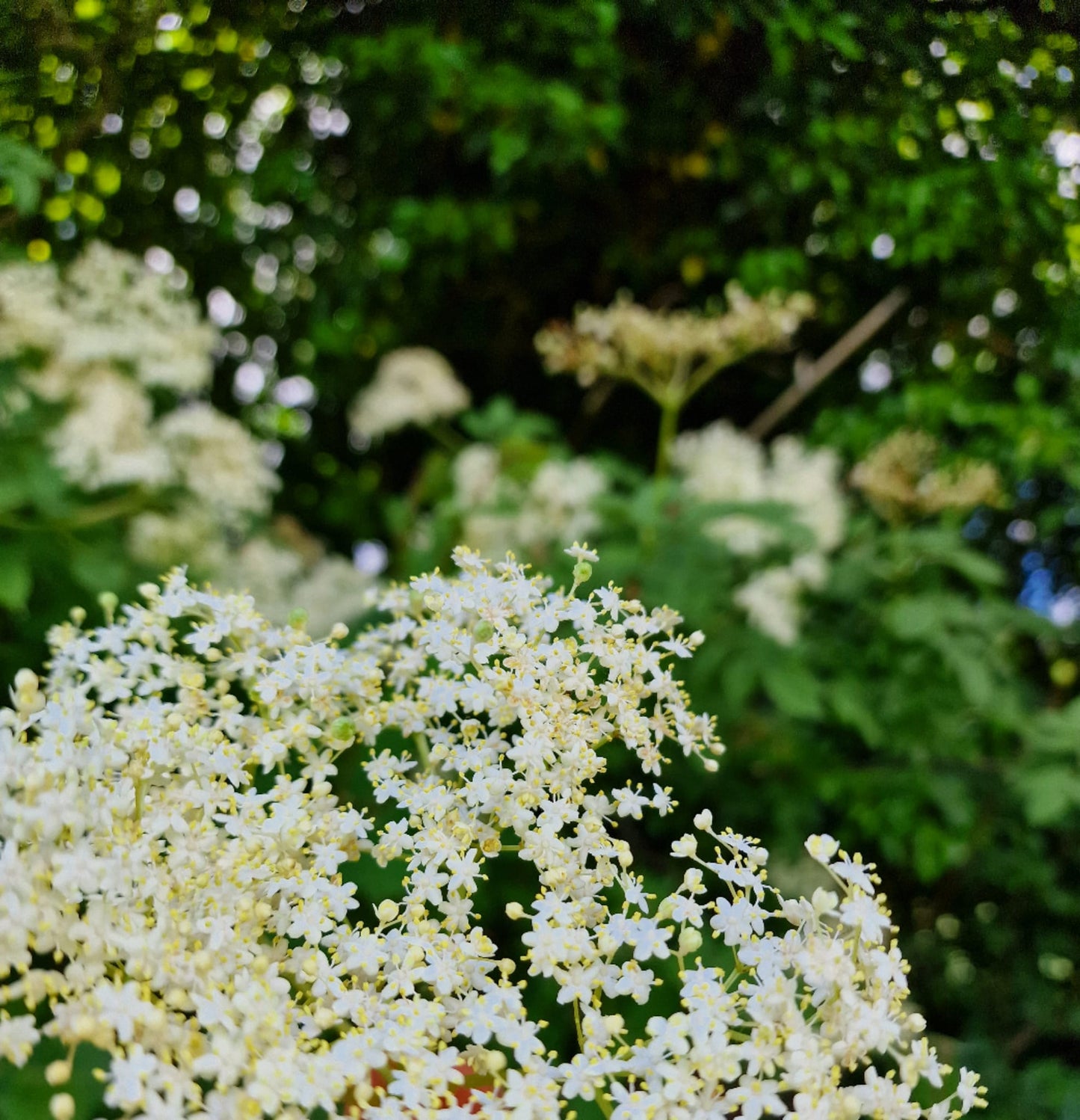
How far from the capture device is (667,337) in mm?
1847

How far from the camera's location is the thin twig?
209 cm

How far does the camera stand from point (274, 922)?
20.8 inches

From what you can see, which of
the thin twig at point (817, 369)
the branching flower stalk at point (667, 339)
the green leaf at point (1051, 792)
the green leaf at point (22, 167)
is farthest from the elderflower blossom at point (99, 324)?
the green leaf at point (1051, 792)

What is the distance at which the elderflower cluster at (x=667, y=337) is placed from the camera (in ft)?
5.96

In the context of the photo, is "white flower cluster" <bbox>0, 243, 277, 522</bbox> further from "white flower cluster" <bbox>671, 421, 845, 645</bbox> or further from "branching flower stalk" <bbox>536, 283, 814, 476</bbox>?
"white flower cluster" <bbox>671, 421, 845, 645</bbox>

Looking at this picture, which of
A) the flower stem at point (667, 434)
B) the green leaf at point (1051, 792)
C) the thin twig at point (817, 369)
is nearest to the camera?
the green leaf at point (1051, 792)

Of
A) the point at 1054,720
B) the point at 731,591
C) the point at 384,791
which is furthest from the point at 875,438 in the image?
the point at 384,791

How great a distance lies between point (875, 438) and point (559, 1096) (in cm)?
161

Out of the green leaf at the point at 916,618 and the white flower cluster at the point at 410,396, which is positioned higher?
the green leaf at the point at 916,618

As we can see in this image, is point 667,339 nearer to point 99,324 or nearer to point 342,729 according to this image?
point 99,324

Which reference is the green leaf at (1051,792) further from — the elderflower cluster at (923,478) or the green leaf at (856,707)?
the elderflower cluster at (923,478)

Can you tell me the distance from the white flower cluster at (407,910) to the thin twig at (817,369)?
1.69m

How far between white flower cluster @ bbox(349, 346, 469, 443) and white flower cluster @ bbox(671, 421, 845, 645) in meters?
0.55

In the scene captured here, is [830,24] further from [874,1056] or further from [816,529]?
[816,529]
